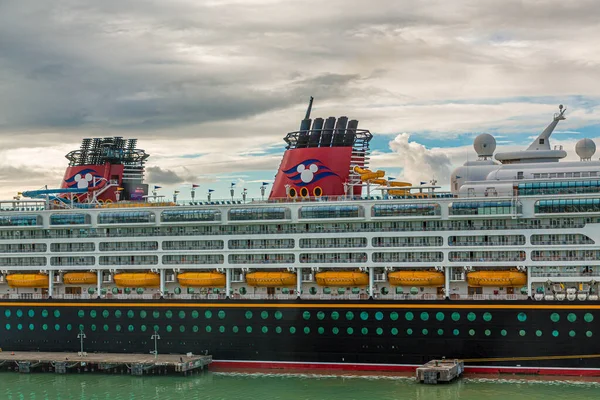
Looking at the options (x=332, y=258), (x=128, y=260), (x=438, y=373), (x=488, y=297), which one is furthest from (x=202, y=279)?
(x=488, y=297)

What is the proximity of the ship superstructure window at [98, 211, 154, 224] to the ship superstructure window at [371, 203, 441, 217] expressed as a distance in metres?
13.7

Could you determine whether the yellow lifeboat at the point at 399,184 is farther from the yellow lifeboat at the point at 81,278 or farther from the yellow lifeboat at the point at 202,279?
the yellow lifeboat at the point at 81,278

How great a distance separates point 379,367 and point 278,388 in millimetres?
5615

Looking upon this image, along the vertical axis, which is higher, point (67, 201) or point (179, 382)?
point (67, 201)

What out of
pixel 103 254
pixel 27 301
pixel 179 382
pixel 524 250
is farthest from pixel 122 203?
pixel 524 250

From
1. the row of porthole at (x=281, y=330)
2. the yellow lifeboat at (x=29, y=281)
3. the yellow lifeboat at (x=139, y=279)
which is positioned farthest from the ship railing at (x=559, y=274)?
the yellow lifeboat at (x=29, y=281)

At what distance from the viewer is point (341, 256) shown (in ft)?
166

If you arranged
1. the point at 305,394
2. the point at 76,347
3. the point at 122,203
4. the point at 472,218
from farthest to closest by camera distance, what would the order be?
the point at 122,203
the point at 76,347
the point at 472,218
the point at 305,394

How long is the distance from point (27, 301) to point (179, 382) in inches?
473

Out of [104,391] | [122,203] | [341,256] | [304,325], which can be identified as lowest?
[104,391]

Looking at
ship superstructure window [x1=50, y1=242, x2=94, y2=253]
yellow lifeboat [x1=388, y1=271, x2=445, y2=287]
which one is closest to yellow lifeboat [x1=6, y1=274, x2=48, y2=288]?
ship superstructure window [x1=50, y1=242, x2=94, y2=253]

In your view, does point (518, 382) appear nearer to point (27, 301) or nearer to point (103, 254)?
point (103, 254)

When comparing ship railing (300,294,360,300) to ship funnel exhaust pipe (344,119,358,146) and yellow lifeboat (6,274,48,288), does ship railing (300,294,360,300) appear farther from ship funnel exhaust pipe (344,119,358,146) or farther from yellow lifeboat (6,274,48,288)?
yellow lifeboat (6,274,48,288)

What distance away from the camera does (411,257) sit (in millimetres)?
49344
